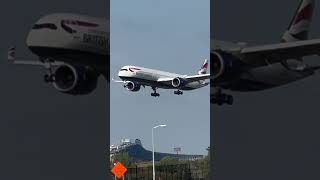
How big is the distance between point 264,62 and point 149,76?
135 inches

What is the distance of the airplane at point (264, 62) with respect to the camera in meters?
17.4

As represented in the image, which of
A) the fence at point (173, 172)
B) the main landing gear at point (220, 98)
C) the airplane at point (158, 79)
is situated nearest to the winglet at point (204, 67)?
the airplane at point (158, 79)

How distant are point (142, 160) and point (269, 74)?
446 cm

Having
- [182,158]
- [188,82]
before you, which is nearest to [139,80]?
[188,82]

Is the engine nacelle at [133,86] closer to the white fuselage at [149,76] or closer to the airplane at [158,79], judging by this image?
the airplane at [158,79]

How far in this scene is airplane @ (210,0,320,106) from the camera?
57.2 feet

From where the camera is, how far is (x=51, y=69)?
1711cm

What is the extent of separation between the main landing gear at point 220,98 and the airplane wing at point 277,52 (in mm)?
1132

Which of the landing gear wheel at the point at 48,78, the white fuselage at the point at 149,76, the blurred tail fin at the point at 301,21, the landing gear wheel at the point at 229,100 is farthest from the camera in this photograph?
the blurred tail fin at the point at 301,21

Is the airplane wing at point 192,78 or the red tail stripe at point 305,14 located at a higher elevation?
the red tail stripe at point 305,14

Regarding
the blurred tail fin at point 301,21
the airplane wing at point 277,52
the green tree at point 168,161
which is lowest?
the green tree at point 168,161

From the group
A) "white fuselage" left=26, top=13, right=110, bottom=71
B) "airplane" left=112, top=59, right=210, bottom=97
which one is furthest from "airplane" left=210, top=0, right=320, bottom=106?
"white fuselage" left=26, top=13, right=110, bottom=71

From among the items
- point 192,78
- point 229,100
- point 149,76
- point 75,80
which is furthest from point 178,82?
point 75,80

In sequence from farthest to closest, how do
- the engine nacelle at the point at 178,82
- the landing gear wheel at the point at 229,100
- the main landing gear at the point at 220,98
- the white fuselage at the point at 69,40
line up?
the landing gear wheel at the point at 229,100
the main landing gear at the point at 220,98
the engine nacelle at the point at 178,82
the white fuselage at the point at 69,40
